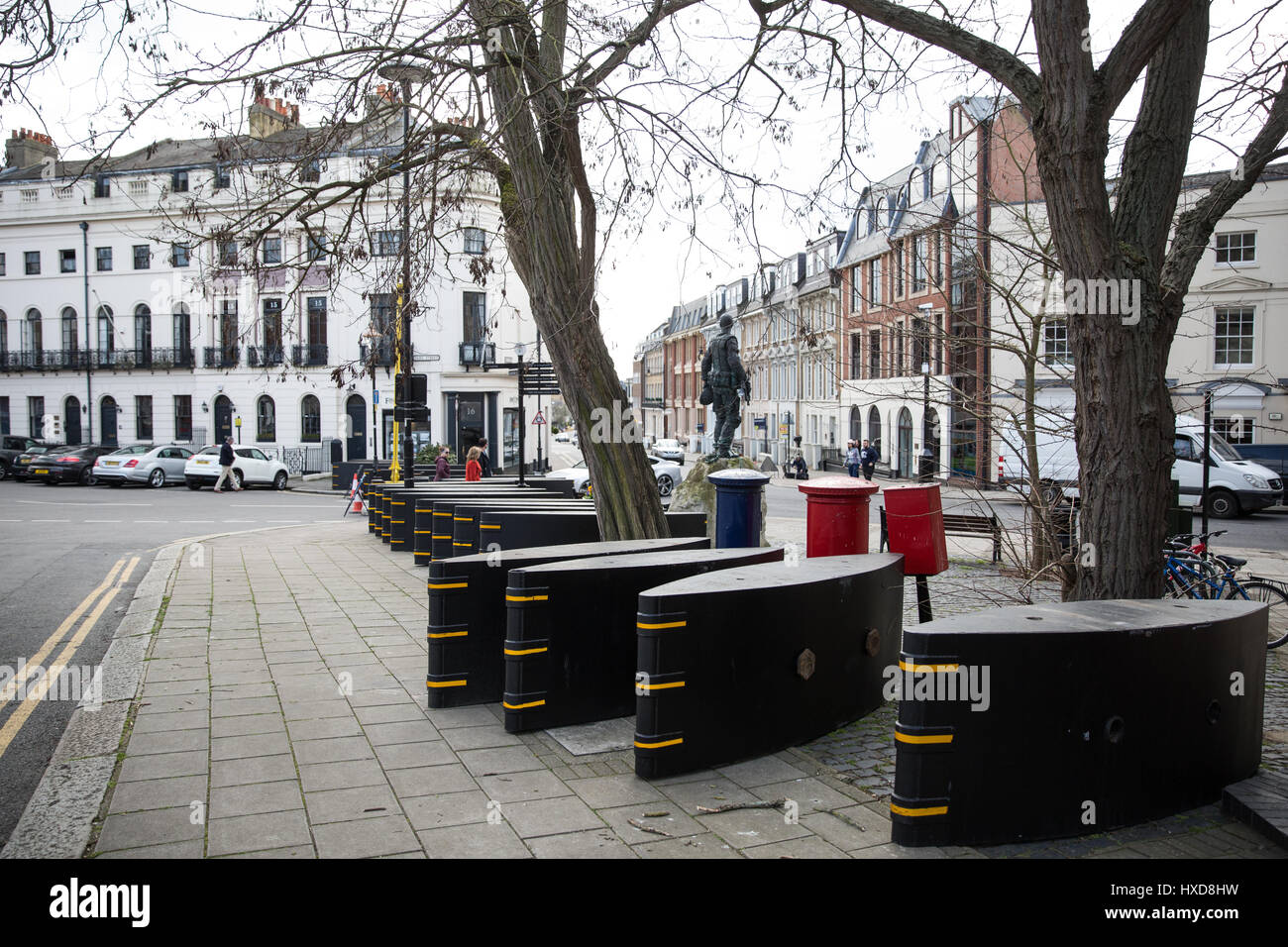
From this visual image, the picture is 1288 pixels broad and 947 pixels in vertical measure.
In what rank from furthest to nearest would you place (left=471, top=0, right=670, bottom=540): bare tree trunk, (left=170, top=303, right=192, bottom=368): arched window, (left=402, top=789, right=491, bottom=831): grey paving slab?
(left=170, top=303, right=192, bottom=368): arched window → (left=471, top=0, right=670, bottom=540): bare tree trunk → (left=402, top=789, right=491, bottom=831): grey paving slab

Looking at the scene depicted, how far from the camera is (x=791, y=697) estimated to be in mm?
5879

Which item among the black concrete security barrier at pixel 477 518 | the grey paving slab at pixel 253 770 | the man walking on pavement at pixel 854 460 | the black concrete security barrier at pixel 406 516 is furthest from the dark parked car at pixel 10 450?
the grey paving slab at pixel 253 770

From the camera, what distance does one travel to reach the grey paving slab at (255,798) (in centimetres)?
476

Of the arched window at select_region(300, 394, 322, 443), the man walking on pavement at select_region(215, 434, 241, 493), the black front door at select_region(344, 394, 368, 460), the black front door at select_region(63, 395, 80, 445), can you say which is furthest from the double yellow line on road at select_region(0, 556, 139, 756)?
the black front door at select_region(63, 395, 80, 445)

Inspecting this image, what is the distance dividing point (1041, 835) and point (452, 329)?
4266 centimetres

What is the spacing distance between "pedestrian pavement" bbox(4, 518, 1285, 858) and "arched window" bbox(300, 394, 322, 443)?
39.0 meters

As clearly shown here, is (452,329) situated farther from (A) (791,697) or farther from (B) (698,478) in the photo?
(A) (791,697)

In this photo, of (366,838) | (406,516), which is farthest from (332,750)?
(406,516)

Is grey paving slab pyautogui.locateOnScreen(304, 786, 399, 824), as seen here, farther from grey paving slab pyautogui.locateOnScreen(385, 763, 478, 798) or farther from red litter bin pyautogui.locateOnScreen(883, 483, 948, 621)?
red litter bin pyautogui.locateOnScreen(883, 483, 948, 621)

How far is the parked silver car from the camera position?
34.3 meters

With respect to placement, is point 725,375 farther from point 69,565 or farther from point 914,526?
point 69,565

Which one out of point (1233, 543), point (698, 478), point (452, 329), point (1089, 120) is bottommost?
point (1233, 543)

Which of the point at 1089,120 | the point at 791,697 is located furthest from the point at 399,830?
the point at 1089,120

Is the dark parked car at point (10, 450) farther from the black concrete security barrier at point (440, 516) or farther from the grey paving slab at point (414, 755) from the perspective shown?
the grey paving slab at point (414, 755)
